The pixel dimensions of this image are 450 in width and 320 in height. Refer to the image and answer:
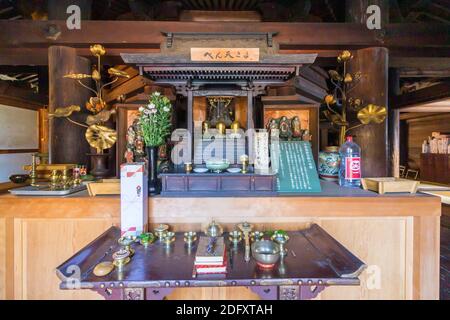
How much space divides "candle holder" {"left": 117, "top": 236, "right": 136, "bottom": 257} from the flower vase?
1.28ft

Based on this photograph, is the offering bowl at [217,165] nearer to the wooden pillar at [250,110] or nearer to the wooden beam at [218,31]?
the wooden pillar at [250,110]

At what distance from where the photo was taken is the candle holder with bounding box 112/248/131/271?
4.12 ft

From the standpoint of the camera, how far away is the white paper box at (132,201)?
162 cm

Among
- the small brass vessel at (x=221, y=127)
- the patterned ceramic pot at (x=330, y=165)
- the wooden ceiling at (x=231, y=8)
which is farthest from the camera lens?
the wooden ceiling at (x=231, y=8)

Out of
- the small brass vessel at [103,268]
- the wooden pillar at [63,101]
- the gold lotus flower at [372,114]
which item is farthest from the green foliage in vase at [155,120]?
the gold lotus flower at [372,114]

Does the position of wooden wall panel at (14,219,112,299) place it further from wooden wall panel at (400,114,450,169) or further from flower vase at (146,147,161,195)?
wooden wall panel at (400,114,450,169)

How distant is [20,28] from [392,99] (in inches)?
295

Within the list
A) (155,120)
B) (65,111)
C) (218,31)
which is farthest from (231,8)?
(155,120)

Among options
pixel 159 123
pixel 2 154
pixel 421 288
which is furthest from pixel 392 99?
pixel 2 154

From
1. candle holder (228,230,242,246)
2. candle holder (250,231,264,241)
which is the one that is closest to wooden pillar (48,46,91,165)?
candle holder (228,230,242,246)

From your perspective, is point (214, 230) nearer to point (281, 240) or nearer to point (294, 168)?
point (281, 240)

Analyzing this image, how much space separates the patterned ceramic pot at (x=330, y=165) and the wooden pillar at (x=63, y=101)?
3.14 metres

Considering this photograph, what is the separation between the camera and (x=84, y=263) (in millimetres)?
1273

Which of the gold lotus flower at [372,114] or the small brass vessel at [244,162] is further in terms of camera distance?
the gold lotus flower at [372,114]
